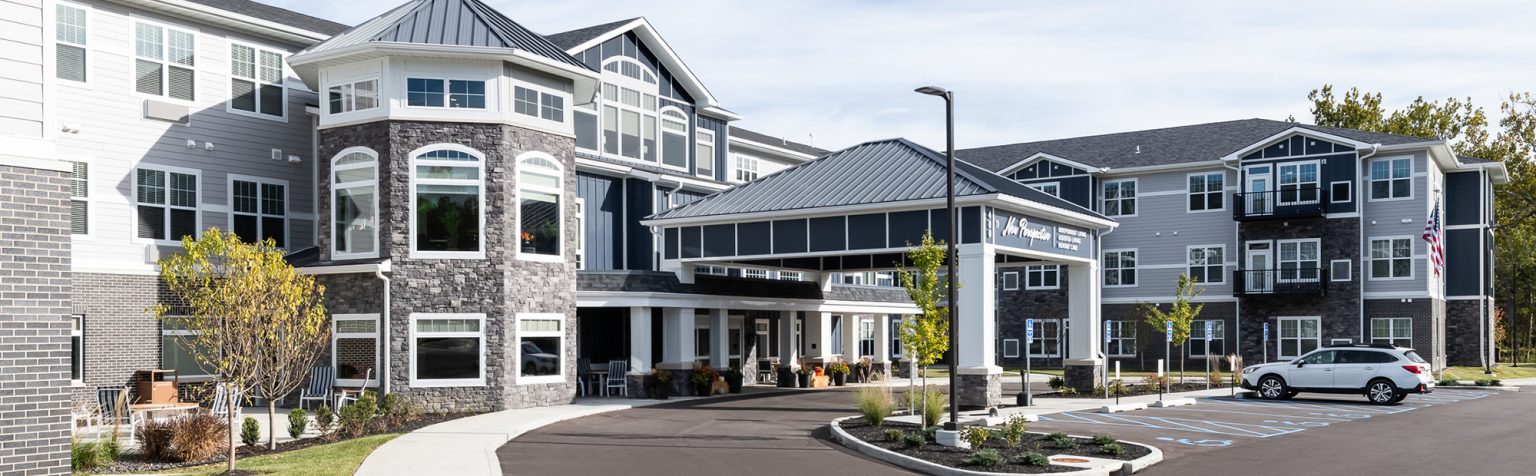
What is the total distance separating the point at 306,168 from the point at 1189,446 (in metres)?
22.1

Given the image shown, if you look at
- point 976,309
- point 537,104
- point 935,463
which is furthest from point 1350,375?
point 537,104

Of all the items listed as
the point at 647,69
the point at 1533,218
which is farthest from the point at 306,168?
the point at 1533,218

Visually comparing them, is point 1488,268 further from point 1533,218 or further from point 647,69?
point 647,69

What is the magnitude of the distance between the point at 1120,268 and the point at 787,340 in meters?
20.5

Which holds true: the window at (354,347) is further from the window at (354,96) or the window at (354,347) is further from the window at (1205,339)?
the window at (1205,339)

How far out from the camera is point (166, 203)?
1104 inches

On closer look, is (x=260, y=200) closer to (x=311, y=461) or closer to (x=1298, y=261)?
(x=311, y=461)

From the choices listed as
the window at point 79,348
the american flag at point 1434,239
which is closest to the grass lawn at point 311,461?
the window at point 79,348

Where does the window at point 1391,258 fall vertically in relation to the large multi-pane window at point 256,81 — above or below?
below

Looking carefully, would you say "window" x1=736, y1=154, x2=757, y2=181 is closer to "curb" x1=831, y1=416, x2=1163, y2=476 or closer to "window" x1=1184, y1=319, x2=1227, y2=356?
"window" x1=1184, y1=319, x2=1227, y2=356

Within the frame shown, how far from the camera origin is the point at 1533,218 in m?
62.4

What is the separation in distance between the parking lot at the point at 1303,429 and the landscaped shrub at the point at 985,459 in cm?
203

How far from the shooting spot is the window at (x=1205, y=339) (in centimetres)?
5109

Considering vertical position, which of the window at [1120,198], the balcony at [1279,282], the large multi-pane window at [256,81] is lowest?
the balcony at [1279,282]
